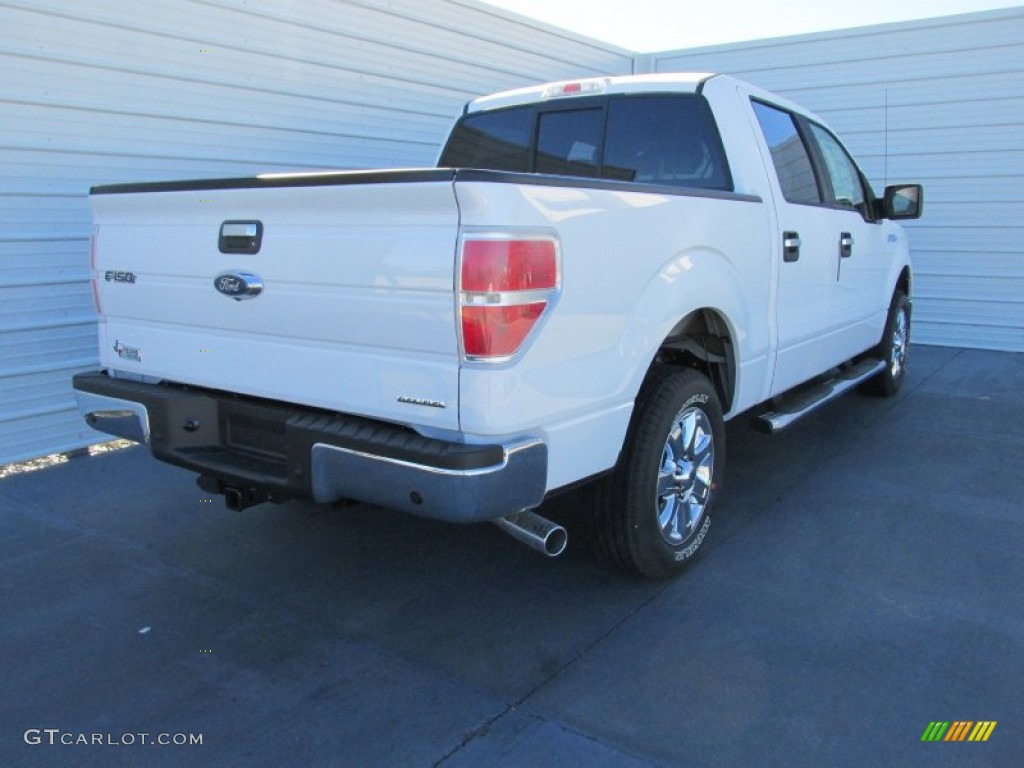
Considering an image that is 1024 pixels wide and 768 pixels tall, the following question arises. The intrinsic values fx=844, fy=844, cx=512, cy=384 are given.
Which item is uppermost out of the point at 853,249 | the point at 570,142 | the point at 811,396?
the point at 570,142

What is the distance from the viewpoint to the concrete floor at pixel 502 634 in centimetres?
254

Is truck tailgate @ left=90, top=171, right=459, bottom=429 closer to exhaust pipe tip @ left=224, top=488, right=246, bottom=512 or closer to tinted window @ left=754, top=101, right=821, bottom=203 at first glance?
exhaust pipe tip @ left=224, top=488, right=246, bottom=512

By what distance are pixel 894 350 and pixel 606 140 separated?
3635mm

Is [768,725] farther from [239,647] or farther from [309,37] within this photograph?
[309,37]

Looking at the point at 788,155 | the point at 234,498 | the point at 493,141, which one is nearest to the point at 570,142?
the point at 493,141

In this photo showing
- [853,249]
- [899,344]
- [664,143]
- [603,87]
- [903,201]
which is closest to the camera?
[664,143]

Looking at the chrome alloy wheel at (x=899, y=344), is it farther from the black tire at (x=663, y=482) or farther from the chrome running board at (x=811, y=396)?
the black tire at (x=663, y=482)

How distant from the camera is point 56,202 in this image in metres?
5.14

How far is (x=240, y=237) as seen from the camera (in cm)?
289

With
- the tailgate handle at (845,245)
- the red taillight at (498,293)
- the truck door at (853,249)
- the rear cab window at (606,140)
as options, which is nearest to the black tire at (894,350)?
the truck door at (853,249)

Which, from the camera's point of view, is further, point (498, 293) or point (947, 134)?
point (947, 134)

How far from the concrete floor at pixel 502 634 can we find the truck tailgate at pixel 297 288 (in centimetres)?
94

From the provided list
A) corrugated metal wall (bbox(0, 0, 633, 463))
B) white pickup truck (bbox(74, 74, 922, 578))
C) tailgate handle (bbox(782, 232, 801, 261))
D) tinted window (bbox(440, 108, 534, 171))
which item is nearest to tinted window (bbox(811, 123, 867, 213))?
white pickup truck (bbox(74, 74, 922, 578))

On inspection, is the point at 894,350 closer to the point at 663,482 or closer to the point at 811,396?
the point at 811,396
